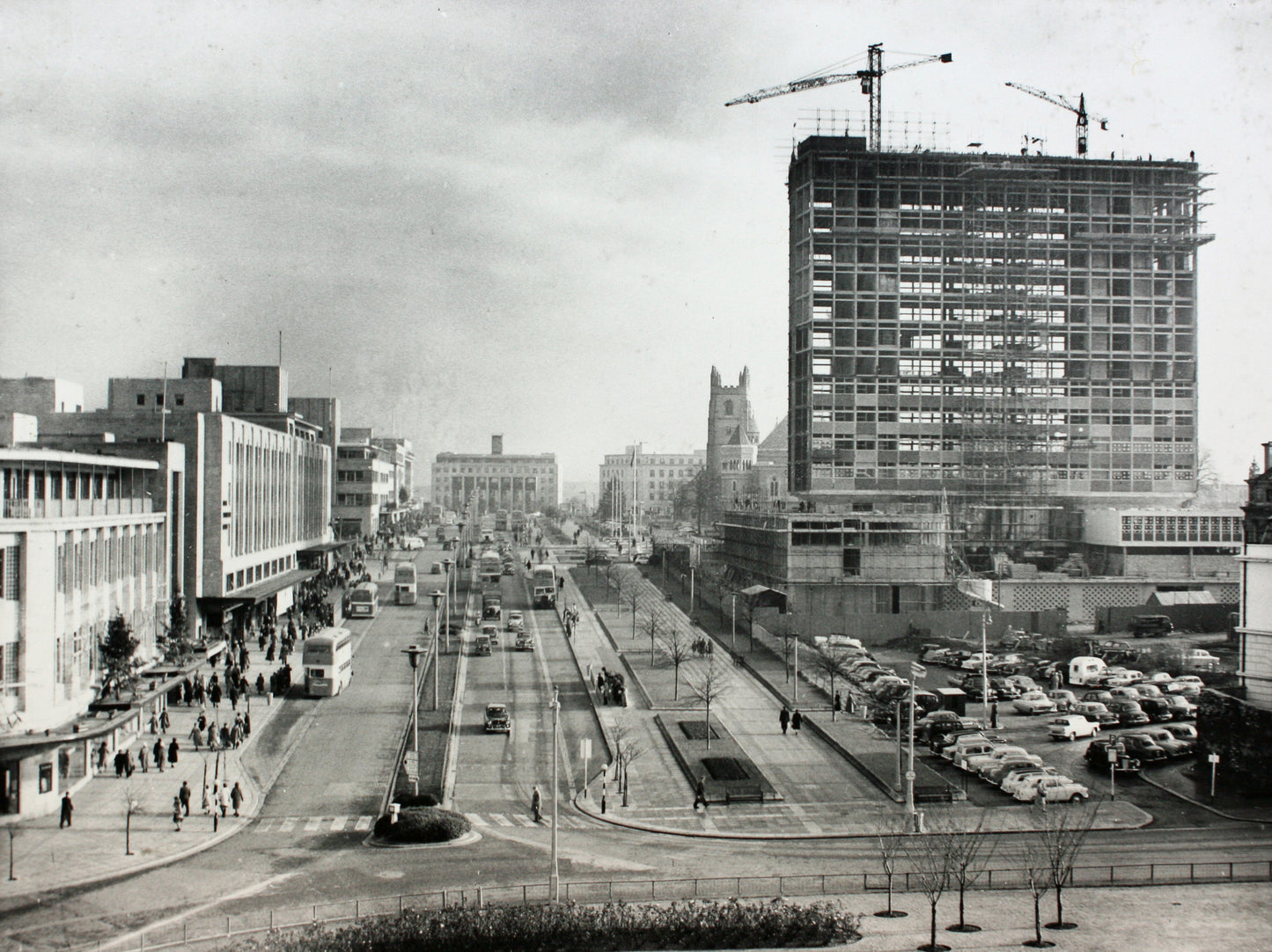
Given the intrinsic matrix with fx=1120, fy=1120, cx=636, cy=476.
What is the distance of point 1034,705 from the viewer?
46125mm

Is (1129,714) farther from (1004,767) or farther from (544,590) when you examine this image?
(544,590)

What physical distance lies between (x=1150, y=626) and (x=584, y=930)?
58855 mm

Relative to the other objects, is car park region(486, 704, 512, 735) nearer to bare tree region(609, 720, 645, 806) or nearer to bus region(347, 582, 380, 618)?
bare tree region(609, 720, 645, 806)

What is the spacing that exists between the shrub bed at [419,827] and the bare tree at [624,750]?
5876mm

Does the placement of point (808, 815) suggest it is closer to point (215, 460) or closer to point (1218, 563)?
point (215, 460)

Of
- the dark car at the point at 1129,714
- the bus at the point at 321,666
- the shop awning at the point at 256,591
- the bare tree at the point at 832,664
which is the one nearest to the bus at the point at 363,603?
the shop awning at the point at 256,591

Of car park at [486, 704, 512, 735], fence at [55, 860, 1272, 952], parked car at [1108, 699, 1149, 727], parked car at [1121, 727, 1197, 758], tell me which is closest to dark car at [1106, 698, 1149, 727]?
parked car at [1108, 699, 1149, 727]

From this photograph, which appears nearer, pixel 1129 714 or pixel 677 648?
pixel 1129 714

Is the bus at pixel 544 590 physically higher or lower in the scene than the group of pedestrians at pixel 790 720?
higher

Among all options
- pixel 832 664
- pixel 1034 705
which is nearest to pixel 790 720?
pixel 832 664

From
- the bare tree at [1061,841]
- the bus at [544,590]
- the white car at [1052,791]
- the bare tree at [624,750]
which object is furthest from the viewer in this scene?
the bus at [544,590]

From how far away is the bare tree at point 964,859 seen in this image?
72.7 feet

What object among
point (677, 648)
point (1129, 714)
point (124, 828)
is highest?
point (677, 648)

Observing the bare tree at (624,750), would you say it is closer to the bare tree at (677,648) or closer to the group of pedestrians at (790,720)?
the group of pedestrians at (790,720)
